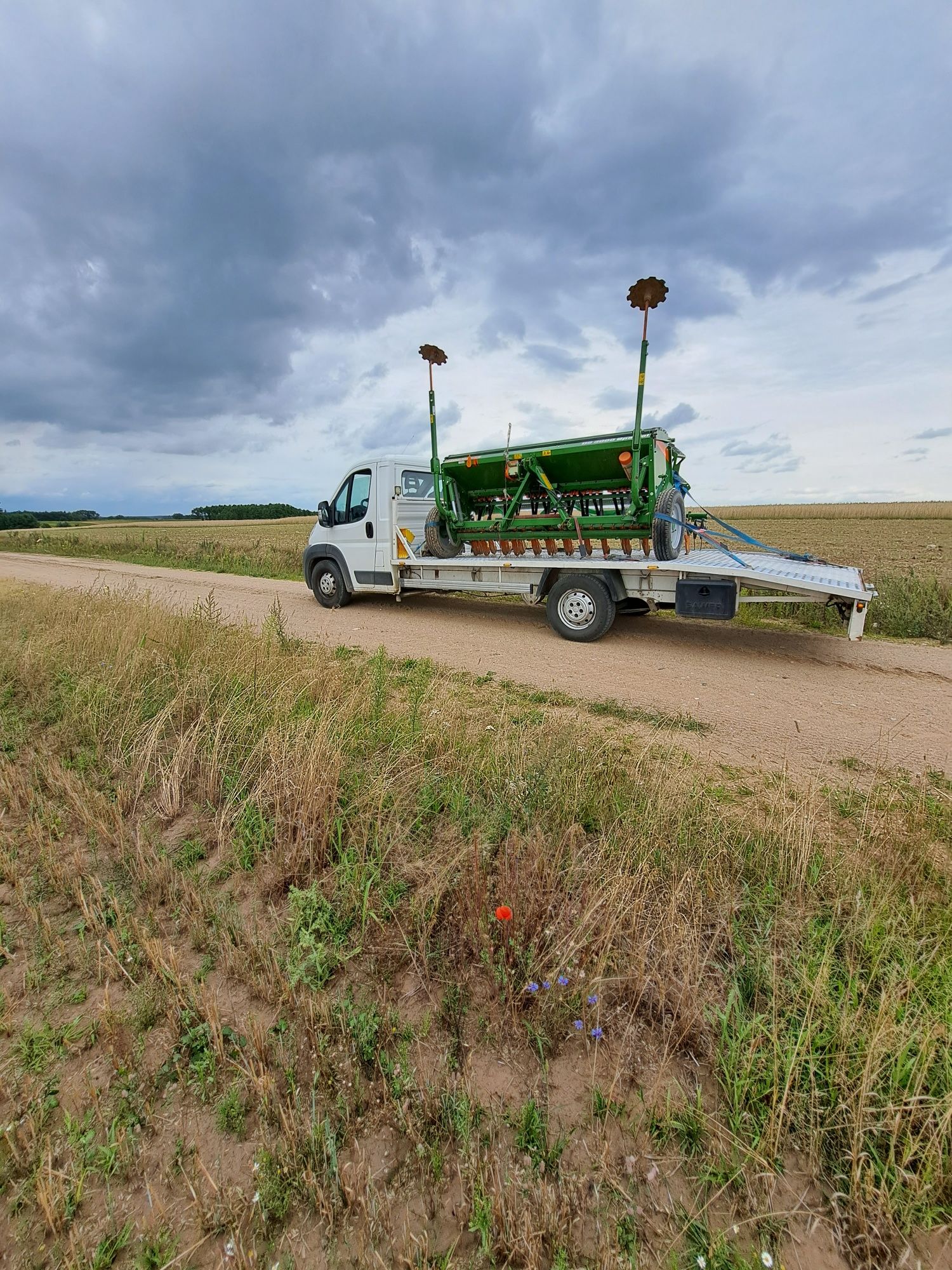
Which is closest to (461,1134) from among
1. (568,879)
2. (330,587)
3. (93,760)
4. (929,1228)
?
(568,879)

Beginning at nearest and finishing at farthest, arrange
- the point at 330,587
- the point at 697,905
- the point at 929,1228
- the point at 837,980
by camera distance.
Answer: the point at 929,1228
the point at 837,980
the point at 697,905
the point at 330,587

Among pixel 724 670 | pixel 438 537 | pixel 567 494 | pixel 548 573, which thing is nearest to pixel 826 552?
pixel 567 494

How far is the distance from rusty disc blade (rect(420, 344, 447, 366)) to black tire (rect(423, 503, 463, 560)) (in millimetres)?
2255

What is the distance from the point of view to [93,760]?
→ 12.7 ft

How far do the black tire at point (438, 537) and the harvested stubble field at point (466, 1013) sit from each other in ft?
20.3

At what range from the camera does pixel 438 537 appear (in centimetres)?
952

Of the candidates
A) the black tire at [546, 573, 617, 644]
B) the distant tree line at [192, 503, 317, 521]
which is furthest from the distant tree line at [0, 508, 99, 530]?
the black tire at [546, 573, 617, 644]

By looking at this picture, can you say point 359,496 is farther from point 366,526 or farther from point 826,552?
point 826,552

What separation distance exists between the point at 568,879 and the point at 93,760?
10.6 feet

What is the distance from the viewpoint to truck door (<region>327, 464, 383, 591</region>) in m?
9.95

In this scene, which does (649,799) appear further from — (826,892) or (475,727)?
(475,727)

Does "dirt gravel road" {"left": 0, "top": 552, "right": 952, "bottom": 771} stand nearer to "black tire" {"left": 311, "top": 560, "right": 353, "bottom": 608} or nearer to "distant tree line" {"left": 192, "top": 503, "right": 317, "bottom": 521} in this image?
"black tire" {"left": 311, "top": 560, "right": 353, "bottom": 608}

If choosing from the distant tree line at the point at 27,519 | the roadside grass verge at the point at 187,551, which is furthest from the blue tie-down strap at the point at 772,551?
the distant tree line at the point at 27,519

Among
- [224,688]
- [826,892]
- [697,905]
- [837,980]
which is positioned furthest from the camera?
[224,688]
